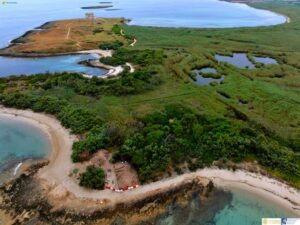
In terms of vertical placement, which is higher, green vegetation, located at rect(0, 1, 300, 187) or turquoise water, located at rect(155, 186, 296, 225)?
green vegetation, located at rect(0, 1, 300, 187)

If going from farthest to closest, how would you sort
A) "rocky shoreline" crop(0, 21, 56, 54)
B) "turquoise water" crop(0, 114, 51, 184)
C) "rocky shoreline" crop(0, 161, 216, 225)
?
"rocky shoreline" crop(0, 21, 56, 54) → "turquoise water" crop(0, 114, 51, 184) → "rocky shoreline" crop(0, 161, 216, 225)

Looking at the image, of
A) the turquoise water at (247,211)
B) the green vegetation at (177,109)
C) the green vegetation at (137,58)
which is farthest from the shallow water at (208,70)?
the turquoise water at (247,211)

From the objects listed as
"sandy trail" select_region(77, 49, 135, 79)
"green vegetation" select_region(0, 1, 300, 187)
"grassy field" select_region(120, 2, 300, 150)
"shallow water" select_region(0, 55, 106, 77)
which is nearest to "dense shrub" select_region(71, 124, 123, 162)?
"green vegetation" select_region(0, 1, 300, 187)

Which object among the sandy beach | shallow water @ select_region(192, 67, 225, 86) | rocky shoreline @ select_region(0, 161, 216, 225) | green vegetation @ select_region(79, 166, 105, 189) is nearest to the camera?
rocky shoreline @ select_region(0, 161, 216, 225)

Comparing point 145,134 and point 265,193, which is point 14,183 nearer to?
point 145,134

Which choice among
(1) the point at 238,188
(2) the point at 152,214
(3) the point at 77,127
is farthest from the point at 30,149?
(1) the point at 238,188

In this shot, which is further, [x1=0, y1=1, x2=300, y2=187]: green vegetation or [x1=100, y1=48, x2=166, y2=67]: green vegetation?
[x1=100, y1=48, x2=166, y2=67]: green vegetation

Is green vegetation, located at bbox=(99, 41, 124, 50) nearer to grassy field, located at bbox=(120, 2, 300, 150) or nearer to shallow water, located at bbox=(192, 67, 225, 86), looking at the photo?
grassy field, located at bbox=(120, 2, 300, 150)
